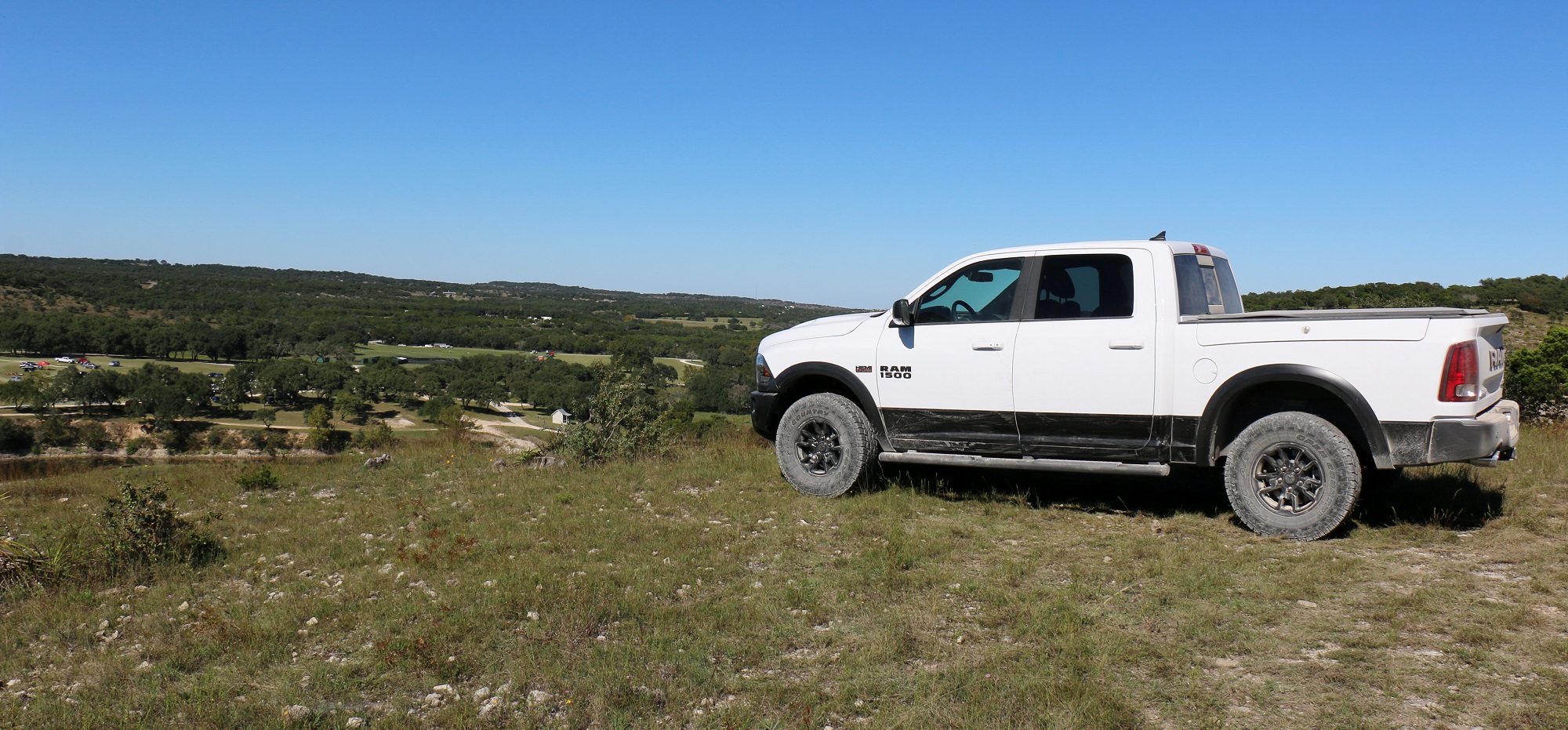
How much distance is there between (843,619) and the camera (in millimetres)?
4551

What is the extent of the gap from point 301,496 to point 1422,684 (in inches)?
372

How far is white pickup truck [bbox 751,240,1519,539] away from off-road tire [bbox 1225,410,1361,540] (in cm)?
1

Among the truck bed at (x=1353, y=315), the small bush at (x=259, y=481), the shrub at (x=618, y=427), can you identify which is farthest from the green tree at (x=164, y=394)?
the truck bed at (x=1353, y=315)

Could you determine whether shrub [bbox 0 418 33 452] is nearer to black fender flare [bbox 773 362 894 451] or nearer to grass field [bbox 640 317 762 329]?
black fender flare [bbox 773 362 894 451]

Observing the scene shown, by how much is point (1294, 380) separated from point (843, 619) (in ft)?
11.5

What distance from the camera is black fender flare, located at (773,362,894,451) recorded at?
7.36m

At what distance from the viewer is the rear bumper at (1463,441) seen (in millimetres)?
5164

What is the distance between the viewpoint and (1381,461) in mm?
5422

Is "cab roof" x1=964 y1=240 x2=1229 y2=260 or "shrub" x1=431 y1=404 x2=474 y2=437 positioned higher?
"cab roof" x1=964 y1=240 x2=1229 y2=260

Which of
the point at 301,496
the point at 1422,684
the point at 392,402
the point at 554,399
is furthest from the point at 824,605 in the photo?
the point at 392,402

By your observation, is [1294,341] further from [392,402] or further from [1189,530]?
[392,402]

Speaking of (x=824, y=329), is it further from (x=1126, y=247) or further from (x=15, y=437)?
(x=15, y=437)

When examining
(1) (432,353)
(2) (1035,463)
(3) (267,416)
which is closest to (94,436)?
(3) (267,416)

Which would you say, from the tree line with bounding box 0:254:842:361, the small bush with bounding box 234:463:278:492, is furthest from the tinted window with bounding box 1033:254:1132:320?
the tree line with bounding box 0:254:842:361
